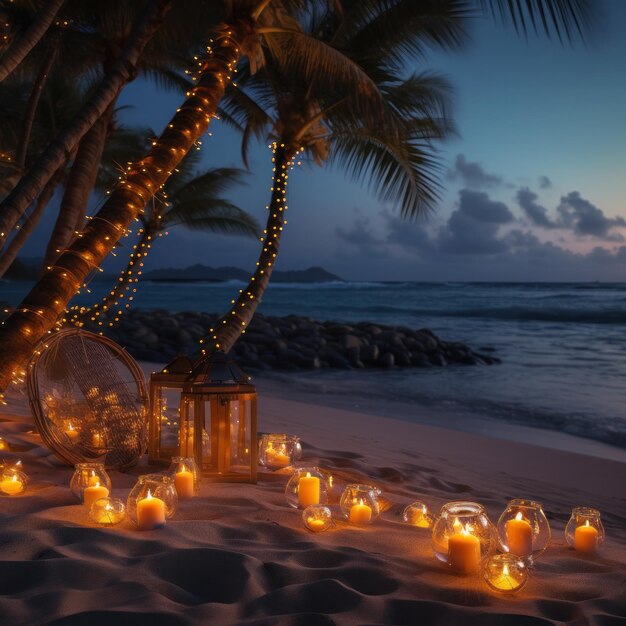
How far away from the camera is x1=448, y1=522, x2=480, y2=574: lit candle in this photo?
6.68 ft

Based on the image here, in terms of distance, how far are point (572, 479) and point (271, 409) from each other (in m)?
3.12

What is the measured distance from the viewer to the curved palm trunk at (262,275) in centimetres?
607

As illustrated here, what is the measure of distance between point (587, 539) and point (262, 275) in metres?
4.77

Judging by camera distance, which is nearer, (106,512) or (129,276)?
(106,512)

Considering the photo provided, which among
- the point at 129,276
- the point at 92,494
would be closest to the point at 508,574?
the point at 92,494

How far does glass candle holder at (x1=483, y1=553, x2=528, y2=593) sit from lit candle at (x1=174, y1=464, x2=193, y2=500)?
135 cm

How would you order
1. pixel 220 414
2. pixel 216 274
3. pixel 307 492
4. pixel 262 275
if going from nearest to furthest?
1. pixel 307 492
2. pixel 220 414
3. pixel 262 275
4. pixel 216 274

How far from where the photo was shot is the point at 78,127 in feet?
14.5

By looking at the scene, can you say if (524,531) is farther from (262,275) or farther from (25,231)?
(25,231)

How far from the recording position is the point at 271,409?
684 centimetres

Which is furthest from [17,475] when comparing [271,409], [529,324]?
[529,324]

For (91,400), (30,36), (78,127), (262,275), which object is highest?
(30,36)

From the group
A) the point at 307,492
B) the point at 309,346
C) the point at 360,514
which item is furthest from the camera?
the point at 309,346

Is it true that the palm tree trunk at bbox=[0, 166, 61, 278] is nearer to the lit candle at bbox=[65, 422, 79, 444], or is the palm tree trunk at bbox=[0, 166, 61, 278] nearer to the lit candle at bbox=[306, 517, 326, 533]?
the lit candle at bbox=[65, 422, 79, 444]
